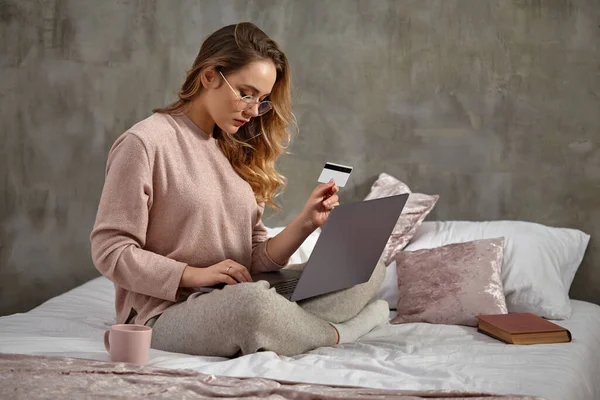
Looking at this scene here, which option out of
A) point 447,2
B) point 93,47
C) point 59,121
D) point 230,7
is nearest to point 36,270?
point 59,121

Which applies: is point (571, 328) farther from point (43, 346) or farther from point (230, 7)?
point (230, 7)

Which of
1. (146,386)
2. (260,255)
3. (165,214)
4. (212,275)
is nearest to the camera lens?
(146,386)

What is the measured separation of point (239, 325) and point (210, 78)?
0.71 m

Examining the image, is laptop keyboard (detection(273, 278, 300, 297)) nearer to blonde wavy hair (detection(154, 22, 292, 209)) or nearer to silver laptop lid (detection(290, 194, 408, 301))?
silver laptop lid (detection(290, 194, 408, 301))

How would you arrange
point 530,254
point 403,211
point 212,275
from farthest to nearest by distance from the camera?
1. point 403,211
2. point 530,254
3. point 212,275

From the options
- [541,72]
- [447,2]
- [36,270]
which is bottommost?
[36,270]

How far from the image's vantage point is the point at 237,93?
219cm

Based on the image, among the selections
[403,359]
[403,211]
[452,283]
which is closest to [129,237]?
[403,359]

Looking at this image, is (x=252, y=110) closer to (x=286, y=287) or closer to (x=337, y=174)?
(x=337, y=174)

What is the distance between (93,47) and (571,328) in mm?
2232

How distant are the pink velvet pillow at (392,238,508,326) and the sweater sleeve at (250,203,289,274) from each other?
1.40 ft

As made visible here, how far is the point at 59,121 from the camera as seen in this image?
3.50 meters

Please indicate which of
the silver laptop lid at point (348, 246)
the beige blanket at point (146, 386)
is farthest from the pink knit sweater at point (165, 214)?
the beige blanket at point (146, 386)

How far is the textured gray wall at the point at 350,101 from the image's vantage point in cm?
314
